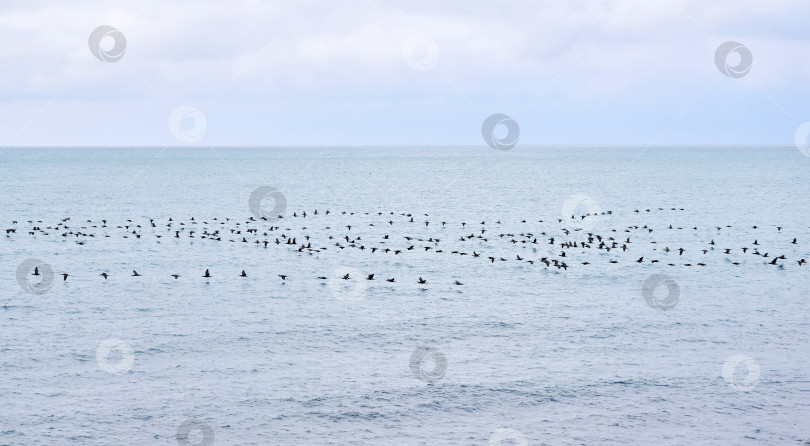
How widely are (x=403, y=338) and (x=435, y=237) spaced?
117ft

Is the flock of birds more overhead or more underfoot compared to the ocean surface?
more overhead

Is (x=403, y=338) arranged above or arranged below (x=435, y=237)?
below

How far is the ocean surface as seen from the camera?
24609mm

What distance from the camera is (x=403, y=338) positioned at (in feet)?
112

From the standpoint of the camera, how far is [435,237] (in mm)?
69562

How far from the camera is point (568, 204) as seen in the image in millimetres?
107938

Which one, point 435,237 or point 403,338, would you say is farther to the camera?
point 435,237

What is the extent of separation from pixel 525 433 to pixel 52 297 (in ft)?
102

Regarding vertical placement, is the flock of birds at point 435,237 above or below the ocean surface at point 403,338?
above

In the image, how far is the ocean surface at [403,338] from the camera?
969 inches

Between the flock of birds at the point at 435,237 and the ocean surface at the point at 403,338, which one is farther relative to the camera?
the flock of birds at the point at 435,237

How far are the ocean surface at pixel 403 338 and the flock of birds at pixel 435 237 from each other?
53cm

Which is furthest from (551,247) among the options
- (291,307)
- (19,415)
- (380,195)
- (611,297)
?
(380,195)

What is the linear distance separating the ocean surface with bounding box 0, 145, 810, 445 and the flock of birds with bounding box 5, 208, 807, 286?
53cm
